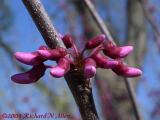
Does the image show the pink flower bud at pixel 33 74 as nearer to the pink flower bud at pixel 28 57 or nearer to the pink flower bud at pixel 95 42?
the pink flower bud at pixel 28 57

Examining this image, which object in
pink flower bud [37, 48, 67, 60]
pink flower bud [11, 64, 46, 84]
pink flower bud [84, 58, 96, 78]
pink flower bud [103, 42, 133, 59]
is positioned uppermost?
pink flower bud [37, 48, 67, 60]

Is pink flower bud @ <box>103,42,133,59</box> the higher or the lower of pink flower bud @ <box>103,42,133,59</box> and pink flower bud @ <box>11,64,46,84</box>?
the lower

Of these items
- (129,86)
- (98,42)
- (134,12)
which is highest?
(98,42)

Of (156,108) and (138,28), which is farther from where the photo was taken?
(156,108)

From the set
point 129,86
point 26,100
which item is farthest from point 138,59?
point 129,86

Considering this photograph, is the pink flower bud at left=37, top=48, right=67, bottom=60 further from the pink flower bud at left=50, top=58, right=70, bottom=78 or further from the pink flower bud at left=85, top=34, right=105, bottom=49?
the pink flower bud at left=85, top=34, right=105, bottom=49

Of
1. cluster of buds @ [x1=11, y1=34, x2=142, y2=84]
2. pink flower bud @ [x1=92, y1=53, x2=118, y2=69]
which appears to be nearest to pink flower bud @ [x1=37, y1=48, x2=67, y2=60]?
cluster of buds @ [x1=11, y1=34, x2=142, y2=84]

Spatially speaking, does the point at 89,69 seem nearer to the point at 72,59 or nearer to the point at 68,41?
the point at 72,59

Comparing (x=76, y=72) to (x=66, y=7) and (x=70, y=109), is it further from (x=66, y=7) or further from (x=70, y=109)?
(x=70, y=109)
